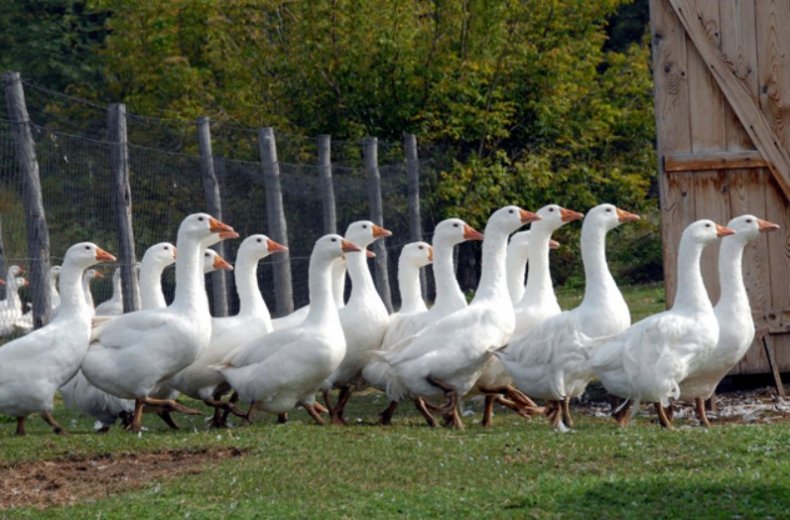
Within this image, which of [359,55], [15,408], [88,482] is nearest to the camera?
[88,482]

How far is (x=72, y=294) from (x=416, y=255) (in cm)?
370

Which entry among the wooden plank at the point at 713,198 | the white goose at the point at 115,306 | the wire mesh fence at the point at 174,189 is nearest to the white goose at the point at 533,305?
the wooden plank at the point at 713,198

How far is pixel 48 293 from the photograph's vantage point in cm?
1458

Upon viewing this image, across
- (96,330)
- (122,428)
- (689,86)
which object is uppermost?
(689,86)

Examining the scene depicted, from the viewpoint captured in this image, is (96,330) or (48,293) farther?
(48,293)

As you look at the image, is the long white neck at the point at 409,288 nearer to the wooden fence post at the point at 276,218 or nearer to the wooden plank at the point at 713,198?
the wooden fence post at the point at 276,218

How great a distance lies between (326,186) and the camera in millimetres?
18734

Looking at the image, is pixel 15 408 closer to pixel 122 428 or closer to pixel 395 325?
pixel 122 428

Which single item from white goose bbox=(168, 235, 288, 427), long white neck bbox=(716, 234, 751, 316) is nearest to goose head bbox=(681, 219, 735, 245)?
long white neck bbox=(716, 234, 751, 316)

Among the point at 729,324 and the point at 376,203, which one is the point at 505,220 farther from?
the point at 376,203

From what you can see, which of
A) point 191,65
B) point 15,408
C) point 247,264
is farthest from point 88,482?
point 191,65

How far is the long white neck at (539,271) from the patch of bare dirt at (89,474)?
12.8ft

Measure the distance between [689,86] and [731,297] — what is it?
2.35m

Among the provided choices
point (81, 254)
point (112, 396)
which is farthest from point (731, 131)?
point (112, 396)
